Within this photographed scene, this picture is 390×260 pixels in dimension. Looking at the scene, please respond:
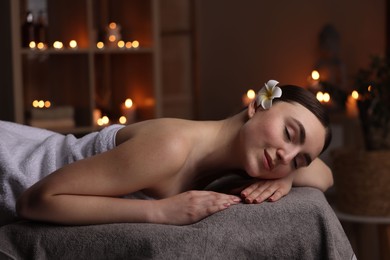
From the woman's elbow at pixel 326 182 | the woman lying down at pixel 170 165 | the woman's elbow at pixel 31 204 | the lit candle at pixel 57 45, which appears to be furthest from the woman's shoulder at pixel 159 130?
the lit candle at pixel 57 45

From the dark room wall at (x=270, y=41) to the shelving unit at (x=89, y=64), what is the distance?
840 mm

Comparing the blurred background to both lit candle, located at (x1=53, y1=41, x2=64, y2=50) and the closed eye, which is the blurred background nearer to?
lit candle, located at (x1=53, y1=41, x2=64, y2=50)

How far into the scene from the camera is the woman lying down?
1338mm

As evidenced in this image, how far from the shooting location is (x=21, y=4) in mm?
A: 3992

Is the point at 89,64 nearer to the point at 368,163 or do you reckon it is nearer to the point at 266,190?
the point at 368,163

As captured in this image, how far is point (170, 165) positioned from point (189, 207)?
0.33 ft

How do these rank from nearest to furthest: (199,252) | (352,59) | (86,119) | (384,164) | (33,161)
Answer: (199,252), (33,161), (384,164), (86,119), (352,59)

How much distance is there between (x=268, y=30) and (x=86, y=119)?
180 centimetres

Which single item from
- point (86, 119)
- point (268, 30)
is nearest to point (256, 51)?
point (268, 30)

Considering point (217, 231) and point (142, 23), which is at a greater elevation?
point (142, 23)

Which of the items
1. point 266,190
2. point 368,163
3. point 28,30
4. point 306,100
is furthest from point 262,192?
point 28,30

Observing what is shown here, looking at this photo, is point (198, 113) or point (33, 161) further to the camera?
point (198, 113)

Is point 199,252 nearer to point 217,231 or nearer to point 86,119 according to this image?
point 217,231

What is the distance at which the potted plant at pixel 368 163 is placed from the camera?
2482 mm
